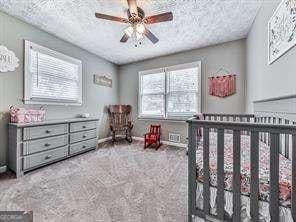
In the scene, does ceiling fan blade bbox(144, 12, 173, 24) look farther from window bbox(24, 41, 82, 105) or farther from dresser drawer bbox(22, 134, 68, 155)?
dresser drawer bbox(22, 134, 68, 155)

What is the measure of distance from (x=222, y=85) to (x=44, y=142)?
3.57 m

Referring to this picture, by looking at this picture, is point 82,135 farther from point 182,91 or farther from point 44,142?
point 182,91

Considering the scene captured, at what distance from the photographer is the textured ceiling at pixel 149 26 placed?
2.21 meters

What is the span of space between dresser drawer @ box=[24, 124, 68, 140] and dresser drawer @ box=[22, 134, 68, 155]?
0.07m

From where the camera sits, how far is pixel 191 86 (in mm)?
3926

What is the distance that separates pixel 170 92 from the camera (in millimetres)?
4227

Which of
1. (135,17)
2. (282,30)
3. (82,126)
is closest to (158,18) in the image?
(135,17)

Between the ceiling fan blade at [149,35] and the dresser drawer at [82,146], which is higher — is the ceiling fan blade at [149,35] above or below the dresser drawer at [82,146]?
above

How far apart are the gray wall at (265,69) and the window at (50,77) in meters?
3.54

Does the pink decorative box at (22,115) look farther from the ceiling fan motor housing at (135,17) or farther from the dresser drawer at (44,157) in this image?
the ceiling fan motor housing at (135,17)

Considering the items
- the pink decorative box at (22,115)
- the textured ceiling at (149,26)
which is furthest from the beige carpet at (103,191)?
the textured ceiling at (149,26)

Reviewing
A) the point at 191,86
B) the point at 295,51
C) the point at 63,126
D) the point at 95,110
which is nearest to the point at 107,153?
the point at 63,126

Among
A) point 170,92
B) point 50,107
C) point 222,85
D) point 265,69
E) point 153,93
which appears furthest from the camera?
point 153,93

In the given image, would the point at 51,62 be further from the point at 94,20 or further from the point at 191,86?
the point at 191,86
